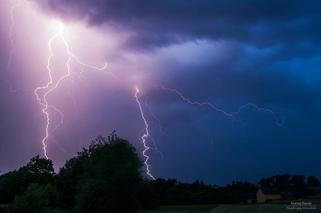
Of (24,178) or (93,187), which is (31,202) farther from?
(24,178)

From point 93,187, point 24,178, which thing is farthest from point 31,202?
point 24,178

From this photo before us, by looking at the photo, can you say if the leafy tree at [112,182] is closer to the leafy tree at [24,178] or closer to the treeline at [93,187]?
the treeline at [93,187]

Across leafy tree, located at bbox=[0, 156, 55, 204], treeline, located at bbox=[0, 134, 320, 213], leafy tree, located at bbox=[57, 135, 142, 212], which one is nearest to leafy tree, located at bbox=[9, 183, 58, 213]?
treeline, located at bbox=[0, 134, 320, 213]

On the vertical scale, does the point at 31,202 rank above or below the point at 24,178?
below

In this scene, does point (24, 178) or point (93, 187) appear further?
point (24, 178)

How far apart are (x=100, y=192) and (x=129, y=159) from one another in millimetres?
4525

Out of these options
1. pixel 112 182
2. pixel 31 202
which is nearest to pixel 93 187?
pixel 112 182

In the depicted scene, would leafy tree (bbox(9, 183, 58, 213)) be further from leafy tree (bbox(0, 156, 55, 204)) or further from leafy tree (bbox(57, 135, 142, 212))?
leafy tree (bbox(0, 156, 55, 204))

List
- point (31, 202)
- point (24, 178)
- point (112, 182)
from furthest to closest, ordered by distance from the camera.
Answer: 1. point (24, 178)
2. point (112, 182)
3. point (31, 202)

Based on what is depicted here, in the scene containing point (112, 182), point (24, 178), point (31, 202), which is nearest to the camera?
point (31, 202)

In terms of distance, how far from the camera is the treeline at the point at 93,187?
53.3 m

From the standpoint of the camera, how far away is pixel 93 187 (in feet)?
180

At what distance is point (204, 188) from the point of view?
116125 millimetres

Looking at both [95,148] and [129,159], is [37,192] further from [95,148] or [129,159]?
[95,148]
